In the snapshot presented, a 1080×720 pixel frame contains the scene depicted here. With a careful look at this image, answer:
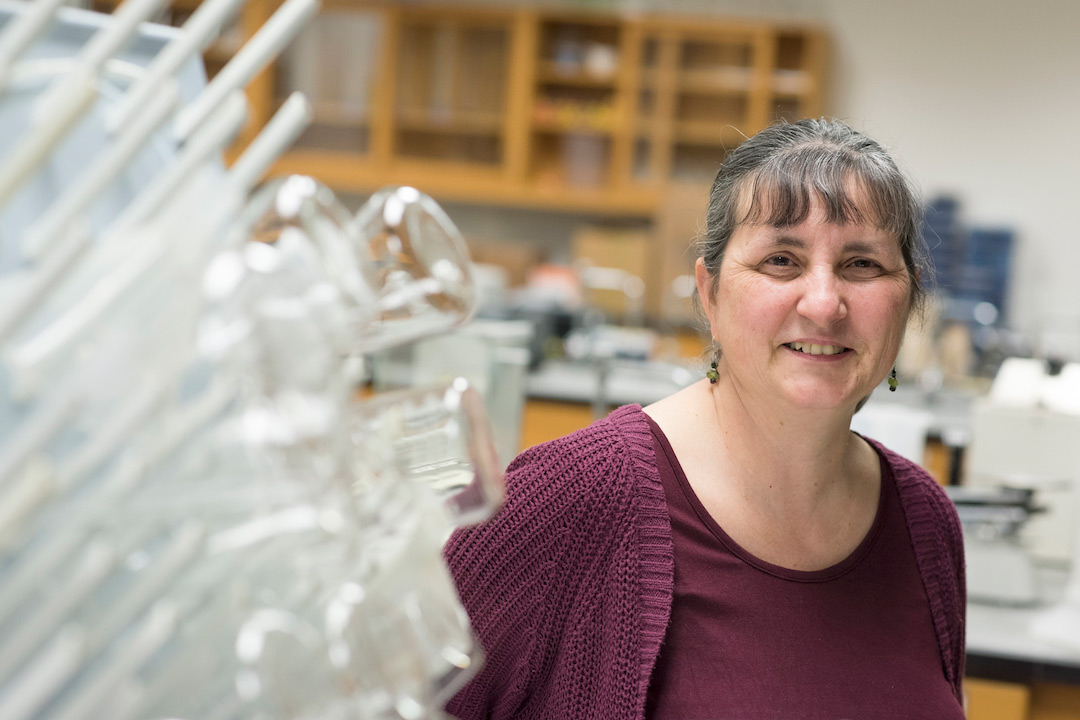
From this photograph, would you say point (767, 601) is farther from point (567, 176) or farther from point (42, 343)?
point (567, 176)

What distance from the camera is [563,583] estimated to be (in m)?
1.31

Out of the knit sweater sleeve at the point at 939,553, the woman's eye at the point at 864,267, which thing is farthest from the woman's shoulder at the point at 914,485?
the woman's eye at the point at 864,267

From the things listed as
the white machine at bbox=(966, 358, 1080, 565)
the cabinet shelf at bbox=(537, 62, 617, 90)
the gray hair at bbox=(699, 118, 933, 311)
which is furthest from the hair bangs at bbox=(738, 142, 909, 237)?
the cabinet shelf at bbox=(537, 62, 617, 90)

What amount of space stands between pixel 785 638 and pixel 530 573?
319 mm

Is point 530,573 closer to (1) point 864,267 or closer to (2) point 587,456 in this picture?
(2) point 587,456

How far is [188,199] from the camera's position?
49cm

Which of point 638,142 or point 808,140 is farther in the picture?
point 638,142

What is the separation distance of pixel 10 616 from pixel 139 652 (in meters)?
0.05

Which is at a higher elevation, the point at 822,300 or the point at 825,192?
the point at 825,192

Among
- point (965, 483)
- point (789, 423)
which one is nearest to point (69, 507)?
point (789, 423)

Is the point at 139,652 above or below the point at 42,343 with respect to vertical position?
below

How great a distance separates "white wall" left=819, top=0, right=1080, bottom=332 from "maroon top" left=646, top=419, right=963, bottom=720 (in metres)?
4.67

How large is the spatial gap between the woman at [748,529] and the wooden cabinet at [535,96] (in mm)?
4367

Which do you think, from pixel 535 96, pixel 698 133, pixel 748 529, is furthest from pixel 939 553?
pixel 535 96
